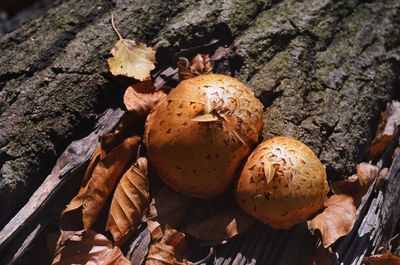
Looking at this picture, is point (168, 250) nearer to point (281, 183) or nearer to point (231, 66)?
point (281, 183)

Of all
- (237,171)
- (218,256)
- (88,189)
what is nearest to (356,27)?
(237,171)

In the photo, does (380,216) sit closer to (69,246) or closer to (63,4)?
(69,246)

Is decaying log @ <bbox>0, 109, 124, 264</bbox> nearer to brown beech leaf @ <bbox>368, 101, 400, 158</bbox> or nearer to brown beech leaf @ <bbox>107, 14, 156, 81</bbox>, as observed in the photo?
brown beech leaf @ <bbox>107, 14, 156, 81</bbox>

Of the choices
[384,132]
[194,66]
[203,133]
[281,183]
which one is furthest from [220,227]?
[384,132]

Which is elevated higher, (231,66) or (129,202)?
(231,66)

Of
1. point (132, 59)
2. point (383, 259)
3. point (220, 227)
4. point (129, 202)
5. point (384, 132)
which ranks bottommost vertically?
point (383, 259)

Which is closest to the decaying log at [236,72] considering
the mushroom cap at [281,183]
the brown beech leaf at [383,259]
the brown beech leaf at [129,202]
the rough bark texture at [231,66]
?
the rough bark texture at [231,66]

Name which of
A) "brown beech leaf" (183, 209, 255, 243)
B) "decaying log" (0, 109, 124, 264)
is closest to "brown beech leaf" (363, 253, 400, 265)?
"brown beech leaf" (183, 209, 255, 243)
